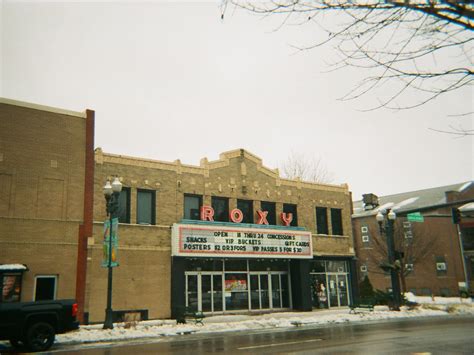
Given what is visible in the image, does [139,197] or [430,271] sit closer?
[139,197]

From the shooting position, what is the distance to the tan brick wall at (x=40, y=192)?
20.5m

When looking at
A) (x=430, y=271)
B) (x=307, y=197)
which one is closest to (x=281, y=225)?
(x=307, y=197)

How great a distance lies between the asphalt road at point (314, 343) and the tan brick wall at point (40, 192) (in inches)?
Answer: 284

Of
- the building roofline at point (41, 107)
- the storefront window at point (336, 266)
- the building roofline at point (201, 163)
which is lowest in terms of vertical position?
the storefront window at point (336, 266)

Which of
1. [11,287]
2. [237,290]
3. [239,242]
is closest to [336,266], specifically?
[237,290]

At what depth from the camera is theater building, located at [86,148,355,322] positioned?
2348cm

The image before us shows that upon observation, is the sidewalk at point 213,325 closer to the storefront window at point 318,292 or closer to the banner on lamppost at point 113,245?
the storefront window at point 318,292

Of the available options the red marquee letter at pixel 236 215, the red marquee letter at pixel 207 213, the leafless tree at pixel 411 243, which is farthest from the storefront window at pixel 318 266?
the leafless tree at pixel 411 243

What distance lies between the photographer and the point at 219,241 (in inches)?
1019

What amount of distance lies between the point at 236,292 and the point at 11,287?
1273 centimetres

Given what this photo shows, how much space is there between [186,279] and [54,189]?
882 centimetres

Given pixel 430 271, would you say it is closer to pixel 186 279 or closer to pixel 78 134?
pixel 186 279

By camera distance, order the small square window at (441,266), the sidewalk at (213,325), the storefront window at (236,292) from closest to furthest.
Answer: the sidewalk at (213,325)
the storefront window at (236,292)
the small square window at (441,266)

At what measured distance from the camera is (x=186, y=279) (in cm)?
2558
